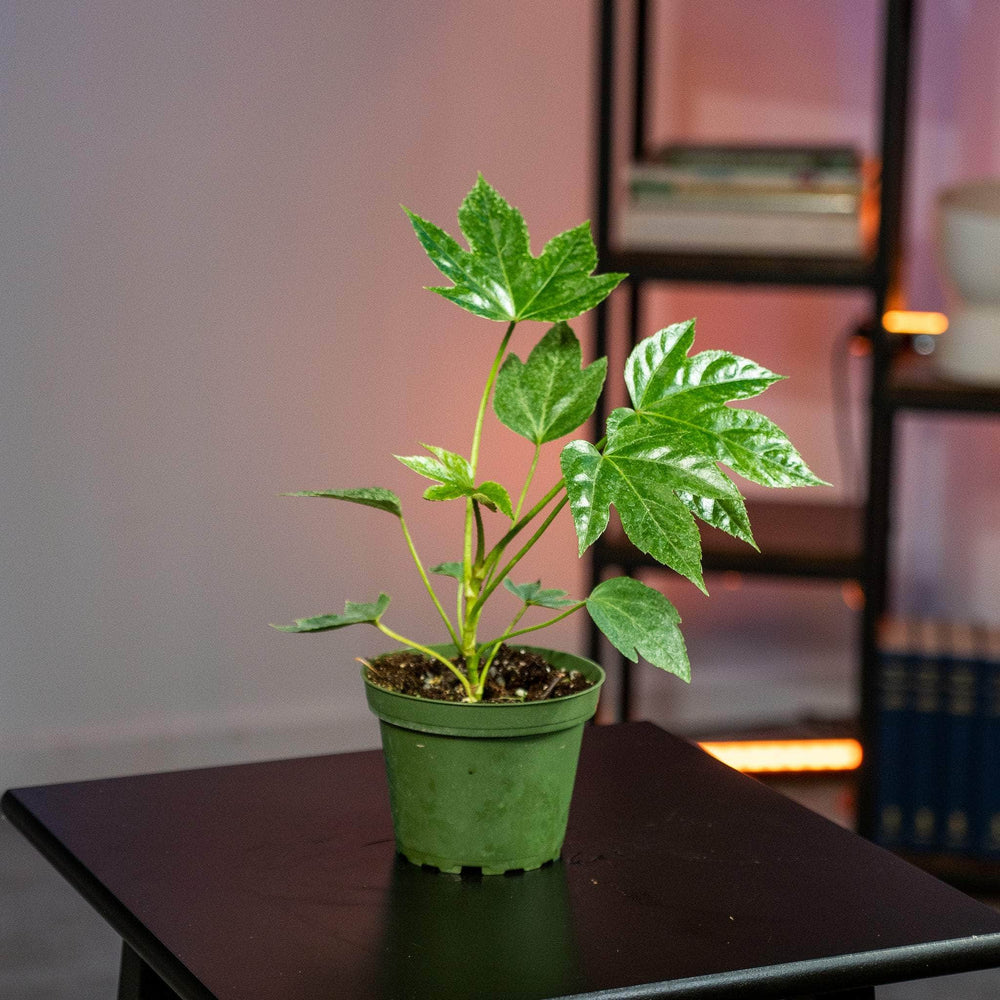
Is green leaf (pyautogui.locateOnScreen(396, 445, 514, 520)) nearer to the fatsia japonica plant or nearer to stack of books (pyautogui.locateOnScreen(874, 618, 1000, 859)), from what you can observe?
the fatsia japonica plant

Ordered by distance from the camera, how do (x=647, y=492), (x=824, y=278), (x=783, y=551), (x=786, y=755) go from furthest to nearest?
(x=786, y=755)
(x=783, y=551)
(x=824, y=278)
(x=647, y=492)

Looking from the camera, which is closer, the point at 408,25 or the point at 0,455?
the point at 0,455

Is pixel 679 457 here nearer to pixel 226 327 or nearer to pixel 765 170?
pixel 765 170

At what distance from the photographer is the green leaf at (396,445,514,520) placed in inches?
39.2

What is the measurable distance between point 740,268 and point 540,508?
1.32 metres

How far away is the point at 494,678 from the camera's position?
3.57 feet

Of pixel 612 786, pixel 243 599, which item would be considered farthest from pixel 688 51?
pixel 612 786

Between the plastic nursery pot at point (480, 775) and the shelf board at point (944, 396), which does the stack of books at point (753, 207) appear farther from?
the plastic nursery pot at point (480, 775)

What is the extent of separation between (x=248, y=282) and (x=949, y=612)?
4.54 ft

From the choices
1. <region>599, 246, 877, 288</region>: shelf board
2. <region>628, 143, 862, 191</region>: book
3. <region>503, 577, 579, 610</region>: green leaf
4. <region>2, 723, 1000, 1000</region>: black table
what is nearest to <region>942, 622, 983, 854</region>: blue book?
<region>599, 246, 877, 288</region>: shelf board

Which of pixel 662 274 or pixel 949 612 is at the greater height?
pixel 662 274

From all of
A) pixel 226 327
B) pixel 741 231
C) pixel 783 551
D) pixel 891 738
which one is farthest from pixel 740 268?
pixel 226 327

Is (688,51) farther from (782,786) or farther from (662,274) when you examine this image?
(782,786)

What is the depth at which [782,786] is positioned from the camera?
265 cm
